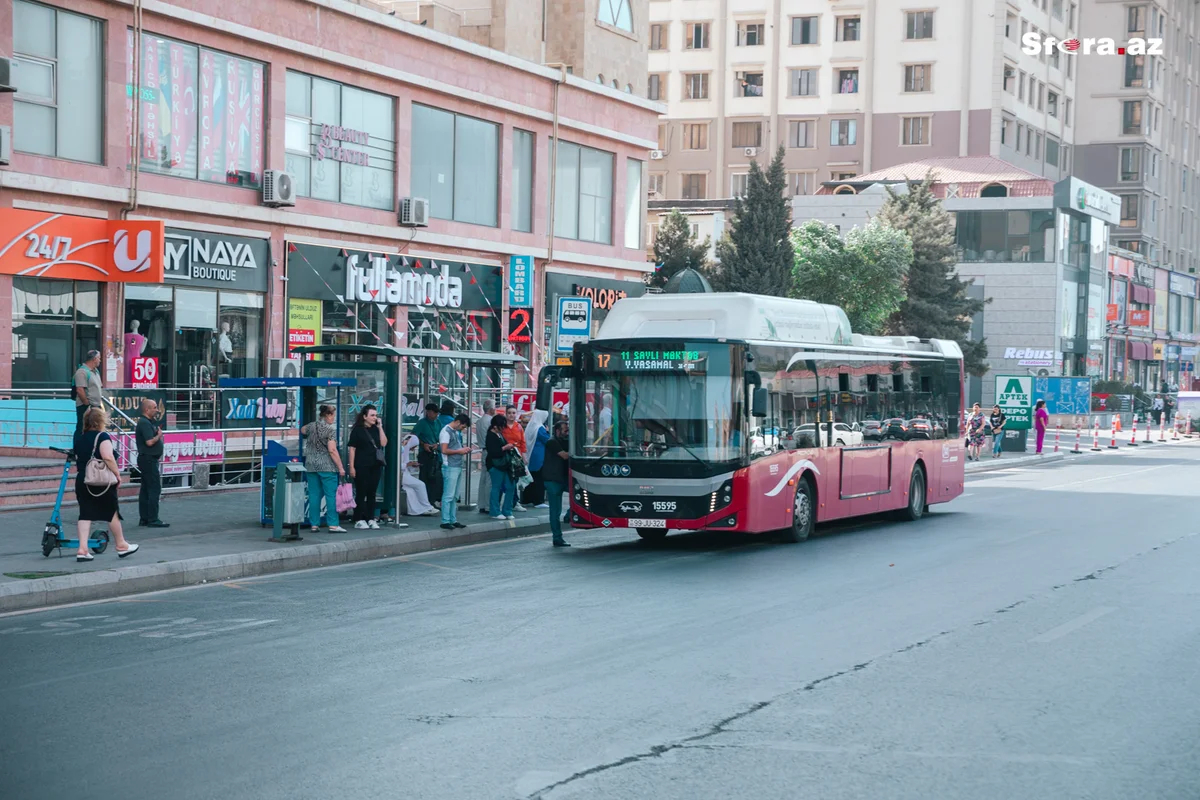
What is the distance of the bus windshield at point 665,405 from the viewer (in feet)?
58.0

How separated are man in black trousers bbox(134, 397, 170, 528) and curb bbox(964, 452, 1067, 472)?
25.7 metres

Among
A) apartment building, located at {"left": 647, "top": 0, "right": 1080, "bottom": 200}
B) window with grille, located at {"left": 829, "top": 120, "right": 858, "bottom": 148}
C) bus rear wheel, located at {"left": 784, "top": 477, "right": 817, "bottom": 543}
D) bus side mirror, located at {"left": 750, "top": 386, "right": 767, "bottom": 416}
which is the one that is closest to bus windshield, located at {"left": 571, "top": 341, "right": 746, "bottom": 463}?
bus side mirror, located at {"left": 750, "top": 386, "right": 767, "bottom": 416}

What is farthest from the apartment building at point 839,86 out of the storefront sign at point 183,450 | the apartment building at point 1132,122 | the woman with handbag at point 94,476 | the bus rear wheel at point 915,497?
the woman with handbag at point 94,476

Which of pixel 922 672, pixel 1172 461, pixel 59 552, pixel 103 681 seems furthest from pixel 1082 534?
pixel 1172 461

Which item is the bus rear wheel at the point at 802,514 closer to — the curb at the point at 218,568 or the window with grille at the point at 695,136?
the curb at the point at 218,568

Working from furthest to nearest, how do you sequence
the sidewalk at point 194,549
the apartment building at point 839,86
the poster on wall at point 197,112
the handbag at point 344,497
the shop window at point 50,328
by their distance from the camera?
the apartment building at point 839,86 < the poster on wall at point 197,112 < the shop window at point 50,328 < the handbag at point 344,497 < the sidewalk at point 194,549

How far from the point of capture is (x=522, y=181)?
34656 mm

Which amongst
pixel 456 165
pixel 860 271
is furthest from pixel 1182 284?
pixel 456 165

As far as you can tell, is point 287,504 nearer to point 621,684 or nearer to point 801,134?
point 621,684

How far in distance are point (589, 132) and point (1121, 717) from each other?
29.6m

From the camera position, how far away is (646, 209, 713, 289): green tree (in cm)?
6284

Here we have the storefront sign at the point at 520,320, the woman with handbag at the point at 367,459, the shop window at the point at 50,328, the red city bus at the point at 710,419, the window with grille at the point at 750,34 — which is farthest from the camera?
the window with grille at the point at 750,34

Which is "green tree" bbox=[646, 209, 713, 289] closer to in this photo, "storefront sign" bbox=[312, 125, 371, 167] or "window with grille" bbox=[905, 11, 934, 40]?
"window with grille" bbox=[905, 11, 934, 40]
